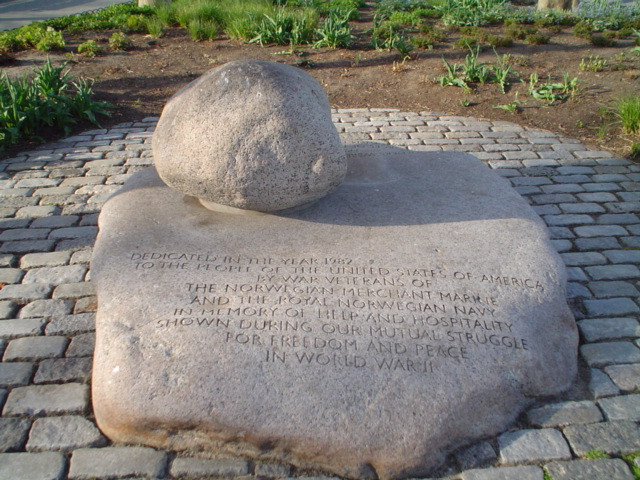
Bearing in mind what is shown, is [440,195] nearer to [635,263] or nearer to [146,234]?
[635,263]

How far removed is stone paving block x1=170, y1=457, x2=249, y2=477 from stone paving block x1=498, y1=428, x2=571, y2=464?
1200mm

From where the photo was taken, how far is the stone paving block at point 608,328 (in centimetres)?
334

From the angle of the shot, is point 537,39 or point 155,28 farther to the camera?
point 155,28

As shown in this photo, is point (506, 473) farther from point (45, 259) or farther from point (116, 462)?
point (45, 259)

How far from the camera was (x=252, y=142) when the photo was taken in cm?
345

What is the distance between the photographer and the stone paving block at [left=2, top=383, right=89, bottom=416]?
9.17 feet

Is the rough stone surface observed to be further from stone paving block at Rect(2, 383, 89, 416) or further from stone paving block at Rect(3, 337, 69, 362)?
stone paving block at Rect(3, 337, 69, 362)

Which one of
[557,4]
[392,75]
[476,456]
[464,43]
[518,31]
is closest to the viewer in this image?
[476,456]

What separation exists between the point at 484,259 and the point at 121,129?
4787mm

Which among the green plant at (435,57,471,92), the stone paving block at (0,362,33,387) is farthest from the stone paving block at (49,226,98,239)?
the green plant at (435,57,471,92)

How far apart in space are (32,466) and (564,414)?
2.52 m

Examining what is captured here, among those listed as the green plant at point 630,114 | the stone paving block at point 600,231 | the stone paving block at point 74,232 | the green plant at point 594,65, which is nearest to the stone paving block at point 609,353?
the stone paving block at point 600,231

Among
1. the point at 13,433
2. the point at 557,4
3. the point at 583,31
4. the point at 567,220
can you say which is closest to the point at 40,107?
the point at 13,433

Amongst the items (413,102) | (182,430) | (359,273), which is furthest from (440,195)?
(413,102)
